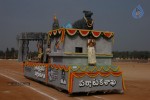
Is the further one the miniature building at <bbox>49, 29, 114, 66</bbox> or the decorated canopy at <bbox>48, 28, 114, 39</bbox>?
the miniature building at <bbox>49, 29, 114, 66</bbox>

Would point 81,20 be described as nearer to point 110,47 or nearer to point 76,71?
point 110,47

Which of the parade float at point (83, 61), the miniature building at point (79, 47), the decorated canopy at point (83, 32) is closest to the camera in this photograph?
the parade float at point (83, 61)

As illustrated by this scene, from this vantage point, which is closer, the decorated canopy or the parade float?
the parade float

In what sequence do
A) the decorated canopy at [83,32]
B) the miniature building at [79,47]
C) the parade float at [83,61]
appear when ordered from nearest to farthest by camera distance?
the parade float at [83,61]
the decorated canopy at [83,32]
the miniature building at [79,47]

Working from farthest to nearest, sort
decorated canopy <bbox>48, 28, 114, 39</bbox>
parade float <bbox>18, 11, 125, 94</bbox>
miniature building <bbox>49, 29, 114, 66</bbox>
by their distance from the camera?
1. miniature building <bbox>49, 29, 114, 66</bbox>
2. decorated canopy <bbox>48, 28, 114, 39</bbox>
3. parade float <bbox>18, 11, 125, 94</bbox>

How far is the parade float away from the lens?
13648 millimetres

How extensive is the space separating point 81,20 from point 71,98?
4.85 meters

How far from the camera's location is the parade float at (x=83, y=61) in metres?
13.6

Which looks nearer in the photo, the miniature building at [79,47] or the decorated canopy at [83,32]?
the decorated canopy at [83,32]

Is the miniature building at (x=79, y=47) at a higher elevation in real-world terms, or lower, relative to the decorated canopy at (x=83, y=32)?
lower

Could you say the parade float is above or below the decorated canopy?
below

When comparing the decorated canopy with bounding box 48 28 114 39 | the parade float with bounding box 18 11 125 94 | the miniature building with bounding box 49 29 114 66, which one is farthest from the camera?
the miniature building with bounding box 49 29 114 66

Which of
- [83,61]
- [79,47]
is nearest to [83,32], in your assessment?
[79,47]

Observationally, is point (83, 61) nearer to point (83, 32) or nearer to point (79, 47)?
point (79, 47)
